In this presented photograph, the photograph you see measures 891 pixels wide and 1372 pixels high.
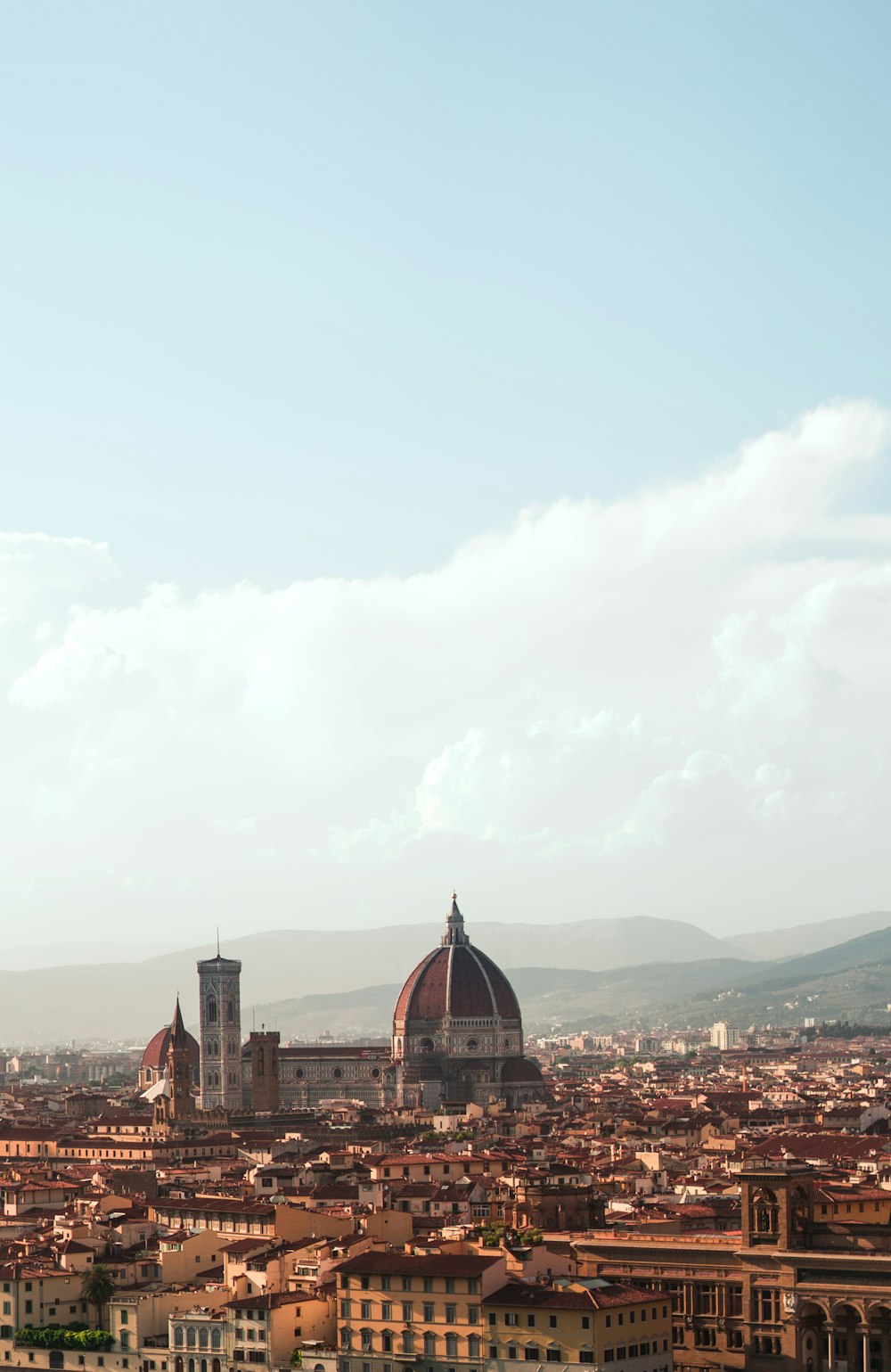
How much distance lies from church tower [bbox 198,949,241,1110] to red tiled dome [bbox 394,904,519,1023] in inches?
588

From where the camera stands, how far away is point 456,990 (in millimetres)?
189375

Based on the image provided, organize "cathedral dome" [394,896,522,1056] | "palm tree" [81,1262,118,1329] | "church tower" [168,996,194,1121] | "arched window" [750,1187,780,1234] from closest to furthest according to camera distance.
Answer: "arched window" [750,1187,780,1234], "palm tree" [81,1262,118,1329], "church tower" [168,996,194,1121], "cathedral dome" [394,896,522,1056]

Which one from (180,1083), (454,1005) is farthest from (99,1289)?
(454,1005)

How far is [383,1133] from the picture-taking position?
5448 inches

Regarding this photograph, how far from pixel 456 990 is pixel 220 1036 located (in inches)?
750

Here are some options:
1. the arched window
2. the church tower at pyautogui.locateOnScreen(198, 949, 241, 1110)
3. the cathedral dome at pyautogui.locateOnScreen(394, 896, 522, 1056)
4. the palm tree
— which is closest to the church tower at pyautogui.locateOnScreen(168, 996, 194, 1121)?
the church tower at pyautogui.locateOnScreen(198, 949, 241, 1110)

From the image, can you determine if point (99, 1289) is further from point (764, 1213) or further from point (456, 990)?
point (456, 990)

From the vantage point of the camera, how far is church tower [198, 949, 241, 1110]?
17925 cm

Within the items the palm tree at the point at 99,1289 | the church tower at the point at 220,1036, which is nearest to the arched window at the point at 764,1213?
the palm tree at the point at 99,1289

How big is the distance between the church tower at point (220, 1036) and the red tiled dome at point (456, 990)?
49.0ft

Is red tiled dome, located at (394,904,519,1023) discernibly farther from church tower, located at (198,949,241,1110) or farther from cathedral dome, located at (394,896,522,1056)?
church tower, located at (198,949,241,1110)

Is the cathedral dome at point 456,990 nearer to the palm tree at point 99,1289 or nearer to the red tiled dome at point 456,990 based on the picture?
the red tiled dome at point 456,990

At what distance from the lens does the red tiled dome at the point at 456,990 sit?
189 metres

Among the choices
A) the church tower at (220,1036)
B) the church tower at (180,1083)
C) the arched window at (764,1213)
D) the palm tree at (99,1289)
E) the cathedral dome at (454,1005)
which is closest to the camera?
the arched window at (764,1213)
